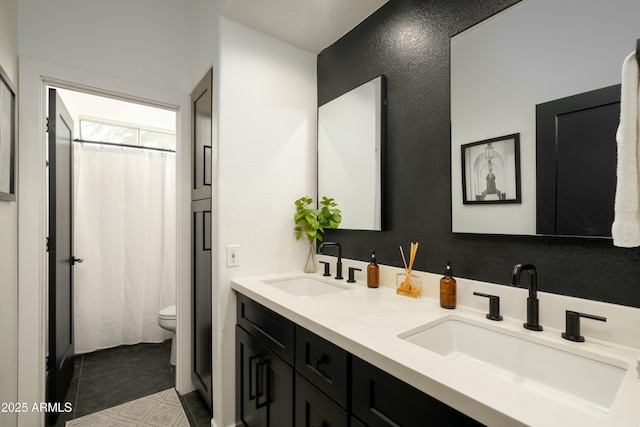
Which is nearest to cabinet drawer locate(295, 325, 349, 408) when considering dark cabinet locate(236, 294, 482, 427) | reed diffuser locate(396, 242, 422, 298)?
dark cabinet locate(236, 294, 482, 427)

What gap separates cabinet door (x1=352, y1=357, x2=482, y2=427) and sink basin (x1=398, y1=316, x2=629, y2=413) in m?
0.12

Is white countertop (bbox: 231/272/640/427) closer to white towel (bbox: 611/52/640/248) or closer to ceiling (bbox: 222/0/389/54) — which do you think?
white towel (bbox: 611/52/640/248)

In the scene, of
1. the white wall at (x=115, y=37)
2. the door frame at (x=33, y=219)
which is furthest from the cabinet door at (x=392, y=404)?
the white wall at (x=115, y=37)

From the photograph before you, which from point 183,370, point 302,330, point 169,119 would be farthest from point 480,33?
point 169,119

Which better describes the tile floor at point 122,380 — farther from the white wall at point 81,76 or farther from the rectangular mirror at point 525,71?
the rectangular mirror at point 525,71

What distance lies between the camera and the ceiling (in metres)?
1.57

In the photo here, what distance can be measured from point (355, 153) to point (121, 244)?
2463mm

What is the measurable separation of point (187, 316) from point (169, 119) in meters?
2.18

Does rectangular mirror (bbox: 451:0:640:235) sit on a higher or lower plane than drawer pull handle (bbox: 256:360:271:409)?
higher

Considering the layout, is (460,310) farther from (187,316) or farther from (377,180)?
(187,316)

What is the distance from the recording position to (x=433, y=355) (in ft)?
2.49

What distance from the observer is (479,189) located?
1165 millimetres

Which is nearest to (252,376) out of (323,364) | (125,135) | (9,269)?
(323,364)

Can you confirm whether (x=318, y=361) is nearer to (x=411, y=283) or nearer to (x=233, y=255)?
(x=411, y=283)
